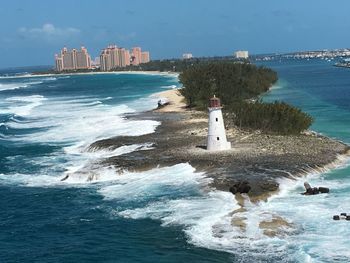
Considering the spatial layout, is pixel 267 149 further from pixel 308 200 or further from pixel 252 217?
pixel 252 217

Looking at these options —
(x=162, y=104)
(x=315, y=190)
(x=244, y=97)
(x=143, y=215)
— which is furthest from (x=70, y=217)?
(x=244, y=97)

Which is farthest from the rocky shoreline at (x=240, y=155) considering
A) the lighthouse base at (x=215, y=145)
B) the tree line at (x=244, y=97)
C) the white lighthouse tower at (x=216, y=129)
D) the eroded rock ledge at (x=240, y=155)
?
the tree line at (x=244, y=97)

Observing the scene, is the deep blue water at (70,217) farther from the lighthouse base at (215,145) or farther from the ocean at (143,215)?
the lighthouse base at (215,145)

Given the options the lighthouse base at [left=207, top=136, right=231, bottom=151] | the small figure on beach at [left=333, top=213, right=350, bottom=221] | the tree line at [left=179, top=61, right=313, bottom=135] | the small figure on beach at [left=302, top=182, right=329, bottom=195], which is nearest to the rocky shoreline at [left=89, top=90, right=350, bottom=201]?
the lighthouse base at [left=207, top=136, right=231, bottom=151]

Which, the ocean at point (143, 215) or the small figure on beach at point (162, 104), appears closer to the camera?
the ocean at point (143, 215)

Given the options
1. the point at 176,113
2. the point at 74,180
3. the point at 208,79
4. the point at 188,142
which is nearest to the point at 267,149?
the point at 188,142

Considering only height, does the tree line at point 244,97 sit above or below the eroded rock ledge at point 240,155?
above

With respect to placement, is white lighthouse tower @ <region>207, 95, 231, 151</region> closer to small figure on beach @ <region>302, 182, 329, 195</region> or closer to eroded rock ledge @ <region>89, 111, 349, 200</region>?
eroded rock ledge @ <region>89, 111, 349, 200</region>
